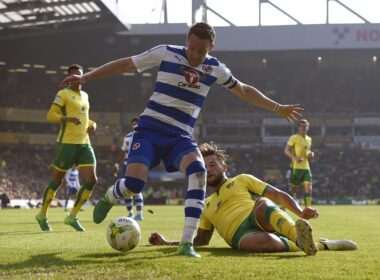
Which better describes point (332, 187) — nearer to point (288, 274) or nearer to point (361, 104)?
point (361, 104)

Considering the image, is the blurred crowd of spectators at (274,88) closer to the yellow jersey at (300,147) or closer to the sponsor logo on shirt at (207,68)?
the yellow jersey at (300,147)

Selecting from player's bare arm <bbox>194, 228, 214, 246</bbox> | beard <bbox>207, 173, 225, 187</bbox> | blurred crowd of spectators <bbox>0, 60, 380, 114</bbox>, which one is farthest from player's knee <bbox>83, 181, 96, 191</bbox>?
blurred crowd of spectators <bbox>0, 60, 380, 114</bbox>

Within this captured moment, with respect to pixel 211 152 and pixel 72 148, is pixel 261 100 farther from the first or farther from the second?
pixel 72 148

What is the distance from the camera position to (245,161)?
4794 centimetres

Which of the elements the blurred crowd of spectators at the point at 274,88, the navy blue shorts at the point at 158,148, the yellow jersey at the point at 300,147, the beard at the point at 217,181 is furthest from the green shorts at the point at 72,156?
the blurred crowd of spectators at the point at 274,88

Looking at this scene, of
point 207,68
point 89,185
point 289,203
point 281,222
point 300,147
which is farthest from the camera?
point 300,147

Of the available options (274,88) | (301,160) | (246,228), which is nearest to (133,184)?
(246,228)

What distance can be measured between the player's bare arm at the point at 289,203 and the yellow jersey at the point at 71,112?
462cm

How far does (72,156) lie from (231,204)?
14.1ft

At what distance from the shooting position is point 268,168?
156 feet

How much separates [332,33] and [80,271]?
1576 inches

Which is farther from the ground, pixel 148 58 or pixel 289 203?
pixel 148 58

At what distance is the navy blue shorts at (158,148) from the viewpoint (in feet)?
17.9

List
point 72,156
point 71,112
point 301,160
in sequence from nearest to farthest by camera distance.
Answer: point 72,156 → point 71,112 → point 301,160
